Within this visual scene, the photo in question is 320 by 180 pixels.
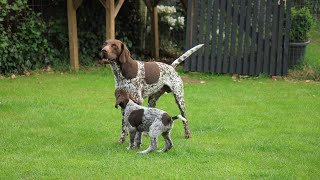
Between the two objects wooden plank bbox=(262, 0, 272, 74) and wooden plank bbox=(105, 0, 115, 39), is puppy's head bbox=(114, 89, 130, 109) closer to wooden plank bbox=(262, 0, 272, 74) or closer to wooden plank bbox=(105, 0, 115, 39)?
wooden plank bbox=(105, 0, 115, 39)

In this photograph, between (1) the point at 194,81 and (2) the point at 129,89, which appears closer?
(2) the point at 129,89

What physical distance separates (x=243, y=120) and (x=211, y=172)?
286 centimetres

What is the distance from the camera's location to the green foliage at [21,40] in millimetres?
13000

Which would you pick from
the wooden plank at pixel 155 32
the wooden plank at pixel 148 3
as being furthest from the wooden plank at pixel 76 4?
the wooden plank at pixel 155 32

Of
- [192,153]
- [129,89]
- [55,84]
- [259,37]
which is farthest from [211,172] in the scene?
[259,37]

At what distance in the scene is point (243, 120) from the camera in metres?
9.36

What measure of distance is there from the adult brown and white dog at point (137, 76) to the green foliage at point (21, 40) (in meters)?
5.51

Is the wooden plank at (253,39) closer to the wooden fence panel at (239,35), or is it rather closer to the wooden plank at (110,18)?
the wooden fence panel at (239,35)

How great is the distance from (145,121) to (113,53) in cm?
98

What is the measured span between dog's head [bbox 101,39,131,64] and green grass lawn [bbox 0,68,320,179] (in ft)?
3.34

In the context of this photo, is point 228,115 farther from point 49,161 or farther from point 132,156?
point 49,161

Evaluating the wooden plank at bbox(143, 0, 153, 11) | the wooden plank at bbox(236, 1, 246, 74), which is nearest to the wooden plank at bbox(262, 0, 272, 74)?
the wooden plank at bbox(236, 1, 246, 74)

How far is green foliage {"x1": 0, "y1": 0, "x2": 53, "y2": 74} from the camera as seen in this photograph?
42.7ft

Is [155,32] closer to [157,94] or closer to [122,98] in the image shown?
[157,94]
